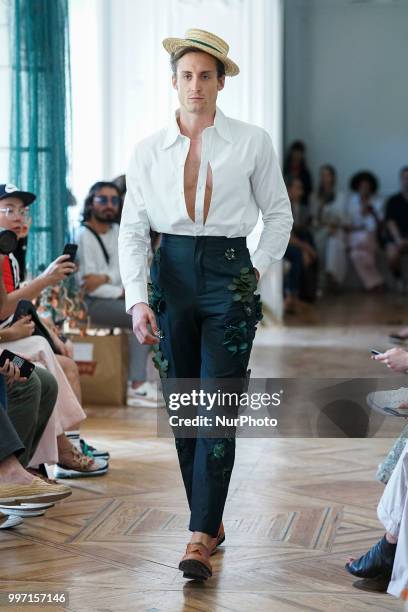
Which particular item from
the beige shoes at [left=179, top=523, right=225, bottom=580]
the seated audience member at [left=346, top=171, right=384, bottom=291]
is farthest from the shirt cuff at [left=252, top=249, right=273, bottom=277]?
the seated audience member at [left=346, top=171, right=384, bottom=291]

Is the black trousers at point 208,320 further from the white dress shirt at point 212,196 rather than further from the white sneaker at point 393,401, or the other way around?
the white sneaker at point 393,401

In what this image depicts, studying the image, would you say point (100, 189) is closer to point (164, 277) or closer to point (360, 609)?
point (164, 277)

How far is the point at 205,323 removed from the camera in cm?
336

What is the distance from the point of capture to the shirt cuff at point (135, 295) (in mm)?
3344

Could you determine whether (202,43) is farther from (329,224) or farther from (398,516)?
(329,224)

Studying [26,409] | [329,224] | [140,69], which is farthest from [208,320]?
[329,224]

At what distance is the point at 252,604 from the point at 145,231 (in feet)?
3.69

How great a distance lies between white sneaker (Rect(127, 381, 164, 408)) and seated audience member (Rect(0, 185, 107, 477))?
1.52 m

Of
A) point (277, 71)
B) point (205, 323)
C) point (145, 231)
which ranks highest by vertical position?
point (277, 71)

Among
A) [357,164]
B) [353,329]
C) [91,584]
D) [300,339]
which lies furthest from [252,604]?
[357,164]

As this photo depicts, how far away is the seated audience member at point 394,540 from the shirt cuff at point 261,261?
67 cm

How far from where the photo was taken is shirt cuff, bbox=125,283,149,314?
11.0ft

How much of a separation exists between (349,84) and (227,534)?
1135cm

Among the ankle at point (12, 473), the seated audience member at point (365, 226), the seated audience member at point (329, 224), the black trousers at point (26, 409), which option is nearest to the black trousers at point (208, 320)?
the ankle at point (12, 473)
